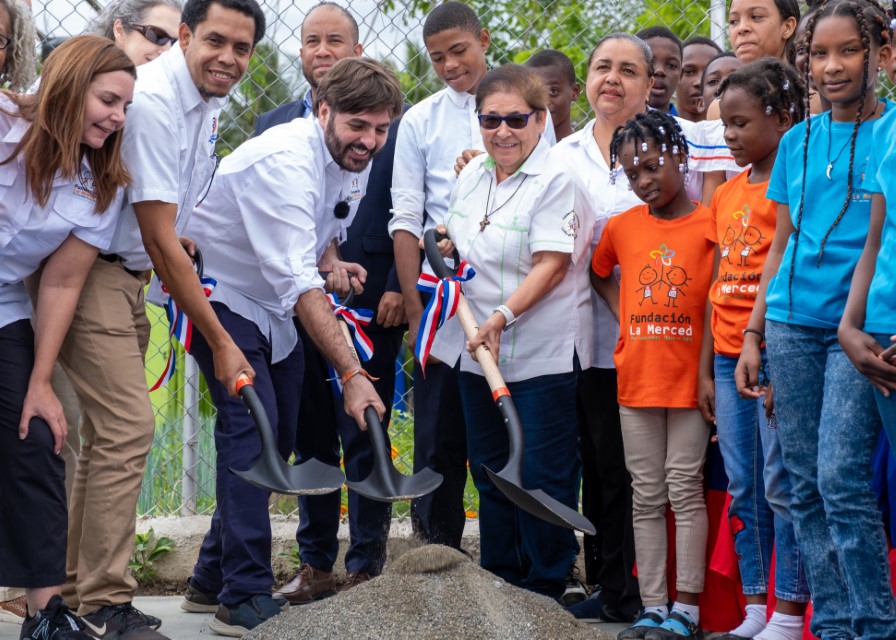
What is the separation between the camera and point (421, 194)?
4582mm

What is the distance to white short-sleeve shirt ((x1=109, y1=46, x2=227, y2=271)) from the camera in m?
3.58

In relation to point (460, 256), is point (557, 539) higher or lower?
lower

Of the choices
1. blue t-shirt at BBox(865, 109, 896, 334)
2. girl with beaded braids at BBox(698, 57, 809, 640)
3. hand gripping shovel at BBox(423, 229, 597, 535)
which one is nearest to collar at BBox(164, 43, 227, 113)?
hand gripping shovel at BBox(423, 229, 597, 535)

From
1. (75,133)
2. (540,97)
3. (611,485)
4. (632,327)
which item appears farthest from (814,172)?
(75,133)

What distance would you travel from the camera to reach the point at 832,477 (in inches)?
122

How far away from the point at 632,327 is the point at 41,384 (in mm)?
1869

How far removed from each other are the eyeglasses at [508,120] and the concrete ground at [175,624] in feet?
5.67

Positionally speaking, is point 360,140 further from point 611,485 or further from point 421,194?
point 611,485

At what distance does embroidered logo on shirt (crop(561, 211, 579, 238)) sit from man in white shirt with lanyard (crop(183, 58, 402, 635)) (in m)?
0.71

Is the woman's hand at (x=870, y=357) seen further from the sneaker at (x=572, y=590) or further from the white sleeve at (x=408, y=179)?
the white sleeve at (x=408, y=179)

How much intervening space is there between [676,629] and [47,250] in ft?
7.42

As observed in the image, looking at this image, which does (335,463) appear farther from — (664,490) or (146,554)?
(664,490)

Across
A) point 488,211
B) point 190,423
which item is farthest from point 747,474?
point 190,423

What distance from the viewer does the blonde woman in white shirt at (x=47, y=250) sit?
3.41m
